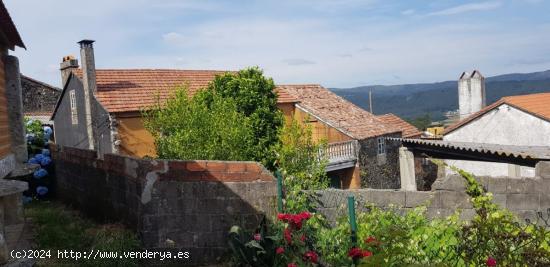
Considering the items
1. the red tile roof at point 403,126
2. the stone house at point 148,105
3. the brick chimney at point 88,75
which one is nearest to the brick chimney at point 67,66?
the stone house at point 148,105

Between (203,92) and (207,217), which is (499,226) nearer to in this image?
(207,217)

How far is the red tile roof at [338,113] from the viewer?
24.6 meters

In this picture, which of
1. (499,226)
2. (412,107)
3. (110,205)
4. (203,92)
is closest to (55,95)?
(203,92)

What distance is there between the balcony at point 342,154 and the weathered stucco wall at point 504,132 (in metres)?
4.91

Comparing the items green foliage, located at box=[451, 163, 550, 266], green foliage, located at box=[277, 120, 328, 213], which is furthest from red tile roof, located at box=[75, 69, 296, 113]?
green foliage, located at box=[451, 163, 550, 266]

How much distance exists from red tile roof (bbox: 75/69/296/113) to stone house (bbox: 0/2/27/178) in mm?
10755

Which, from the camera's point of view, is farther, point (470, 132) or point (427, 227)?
point (470, 132)

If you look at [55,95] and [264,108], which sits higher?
[55,95]

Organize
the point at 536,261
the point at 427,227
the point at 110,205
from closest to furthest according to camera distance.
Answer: the point at 536,261 < the point at 427,227 < the point at 110,205

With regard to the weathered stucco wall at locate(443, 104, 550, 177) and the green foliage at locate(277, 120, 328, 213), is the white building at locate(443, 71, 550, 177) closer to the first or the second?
the weathered stucco wall at locate(443, 104, 550, 177)

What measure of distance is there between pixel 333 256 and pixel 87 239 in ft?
13.9

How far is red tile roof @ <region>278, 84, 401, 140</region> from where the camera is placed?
2456cm

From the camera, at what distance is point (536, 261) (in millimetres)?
3652

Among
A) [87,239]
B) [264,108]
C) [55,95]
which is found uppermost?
[55,95]
